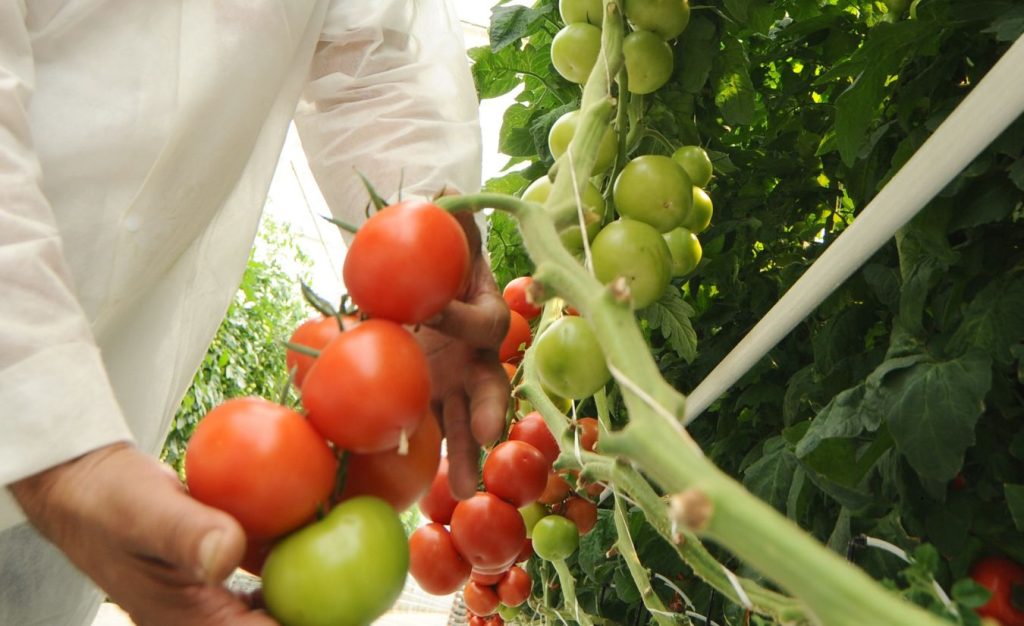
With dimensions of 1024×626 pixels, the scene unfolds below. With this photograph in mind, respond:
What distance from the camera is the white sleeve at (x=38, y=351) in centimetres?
58

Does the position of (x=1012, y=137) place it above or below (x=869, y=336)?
above

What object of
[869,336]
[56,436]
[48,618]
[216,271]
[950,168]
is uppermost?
[950,168]

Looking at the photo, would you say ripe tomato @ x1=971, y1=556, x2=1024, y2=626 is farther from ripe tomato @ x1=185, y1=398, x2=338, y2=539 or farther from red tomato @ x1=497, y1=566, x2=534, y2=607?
red tomato @ x1=497, y1=566, x2=534, y2=607

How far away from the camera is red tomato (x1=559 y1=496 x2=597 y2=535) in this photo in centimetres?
133

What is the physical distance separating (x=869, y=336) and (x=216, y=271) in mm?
903

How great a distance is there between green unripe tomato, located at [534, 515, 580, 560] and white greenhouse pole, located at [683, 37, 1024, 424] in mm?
505

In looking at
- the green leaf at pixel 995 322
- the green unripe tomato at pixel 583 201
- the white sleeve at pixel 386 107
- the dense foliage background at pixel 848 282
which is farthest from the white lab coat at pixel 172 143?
the green leaf at pixel 995 322

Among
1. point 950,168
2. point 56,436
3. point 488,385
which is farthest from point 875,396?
point 56,436

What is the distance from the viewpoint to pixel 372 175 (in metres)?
1.16

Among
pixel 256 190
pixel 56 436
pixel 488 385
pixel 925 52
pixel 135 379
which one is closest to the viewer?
pixel 56 436

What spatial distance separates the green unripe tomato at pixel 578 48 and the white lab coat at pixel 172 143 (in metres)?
0.16

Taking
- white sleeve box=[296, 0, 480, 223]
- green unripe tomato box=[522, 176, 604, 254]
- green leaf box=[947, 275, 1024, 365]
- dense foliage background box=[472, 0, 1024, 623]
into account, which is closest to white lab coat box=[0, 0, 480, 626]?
white sleeve box=[296, 0, 480, 223]

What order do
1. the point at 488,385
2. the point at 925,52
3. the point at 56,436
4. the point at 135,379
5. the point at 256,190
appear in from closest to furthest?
the point at 56,436, the point at 488,385, the point at 925,52, the point at 135,379, the point at 256,190

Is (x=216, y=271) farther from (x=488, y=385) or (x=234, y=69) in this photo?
(x=488, y=385)
